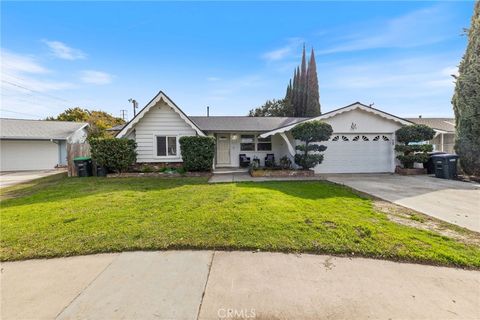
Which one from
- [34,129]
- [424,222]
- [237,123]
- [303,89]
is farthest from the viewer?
[303,89]

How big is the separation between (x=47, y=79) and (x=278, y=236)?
810 inches

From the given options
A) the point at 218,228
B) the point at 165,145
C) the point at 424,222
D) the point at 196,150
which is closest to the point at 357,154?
the point at 424,222

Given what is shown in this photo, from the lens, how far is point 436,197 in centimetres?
689

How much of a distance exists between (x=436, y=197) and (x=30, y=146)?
2672 cm

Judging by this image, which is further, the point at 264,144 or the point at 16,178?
the point at 264,144

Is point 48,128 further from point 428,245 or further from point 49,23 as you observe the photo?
point 428,245

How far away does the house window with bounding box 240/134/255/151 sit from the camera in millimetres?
15117

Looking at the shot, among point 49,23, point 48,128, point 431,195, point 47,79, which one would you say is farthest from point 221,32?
point 48,128

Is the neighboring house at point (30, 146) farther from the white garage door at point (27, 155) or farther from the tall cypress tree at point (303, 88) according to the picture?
the tall cypress tree at point (303, 88)

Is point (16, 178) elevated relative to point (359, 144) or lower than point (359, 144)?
lower

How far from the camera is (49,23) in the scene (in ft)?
33.4

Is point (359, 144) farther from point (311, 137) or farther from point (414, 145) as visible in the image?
point (311, 137)

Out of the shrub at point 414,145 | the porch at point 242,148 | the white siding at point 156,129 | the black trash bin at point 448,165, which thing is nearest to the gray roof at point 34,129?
the white siding at point 156,129

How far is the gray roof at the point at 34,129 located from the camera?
17172mm
